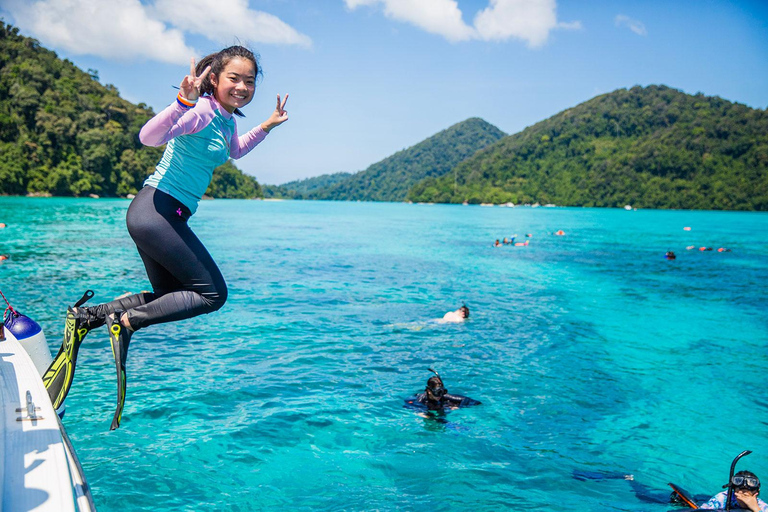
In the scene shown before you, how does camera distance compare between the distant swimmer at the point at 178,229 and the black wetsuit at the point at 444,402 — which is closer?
the distant swimmer at the point at 178,229

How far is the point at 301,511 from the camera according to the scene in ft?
24.4

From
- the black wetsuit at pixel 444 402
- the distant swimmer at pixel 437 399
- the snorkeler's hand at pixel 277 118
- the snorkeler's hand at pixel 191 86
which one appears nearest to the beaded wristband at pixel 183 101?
the snorkeler's hand at pixel 191 86

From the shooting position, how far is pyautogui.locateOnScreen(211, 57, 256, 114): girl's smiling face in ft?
13.7

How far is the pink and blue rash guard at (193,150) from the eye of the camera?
3.85 meters

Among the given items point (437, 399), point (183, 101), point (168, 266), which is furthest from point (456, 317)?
point (183, 101)

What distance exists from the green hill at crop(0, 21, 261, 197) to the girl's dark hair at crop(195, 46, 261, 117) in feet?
421

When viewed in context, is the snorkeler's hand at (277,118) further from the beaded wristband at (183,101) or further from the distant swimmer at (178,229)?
the beaded wristband at (183,101)

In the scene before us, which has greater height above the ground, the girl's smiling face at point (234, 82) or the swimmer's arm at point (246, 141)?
the girl's smiling face at point (234, 82)

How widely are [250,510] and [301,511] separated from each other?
0.74m

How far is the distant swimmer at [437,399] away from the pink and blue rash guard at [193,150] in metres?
7.86

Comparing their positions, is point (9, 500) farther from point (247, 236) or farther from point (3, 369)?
point (247, 236)

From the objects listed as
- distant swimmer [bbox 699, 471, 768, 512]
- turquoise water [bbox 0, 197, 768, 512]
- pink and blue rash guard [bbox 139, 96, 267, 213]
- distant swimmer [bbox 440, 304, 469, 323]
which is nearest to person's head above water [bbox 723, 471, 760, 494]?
distant swimmer [bbox 699, 471, 768, 512]

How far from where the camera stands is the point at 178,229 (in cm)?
411

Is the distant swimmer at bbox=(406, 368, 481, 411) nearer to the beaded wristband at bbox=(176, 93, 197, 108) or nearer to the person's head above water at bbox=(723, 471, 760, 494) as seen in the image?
the person's head above water at bbox=(723, 471, 760, 494)
